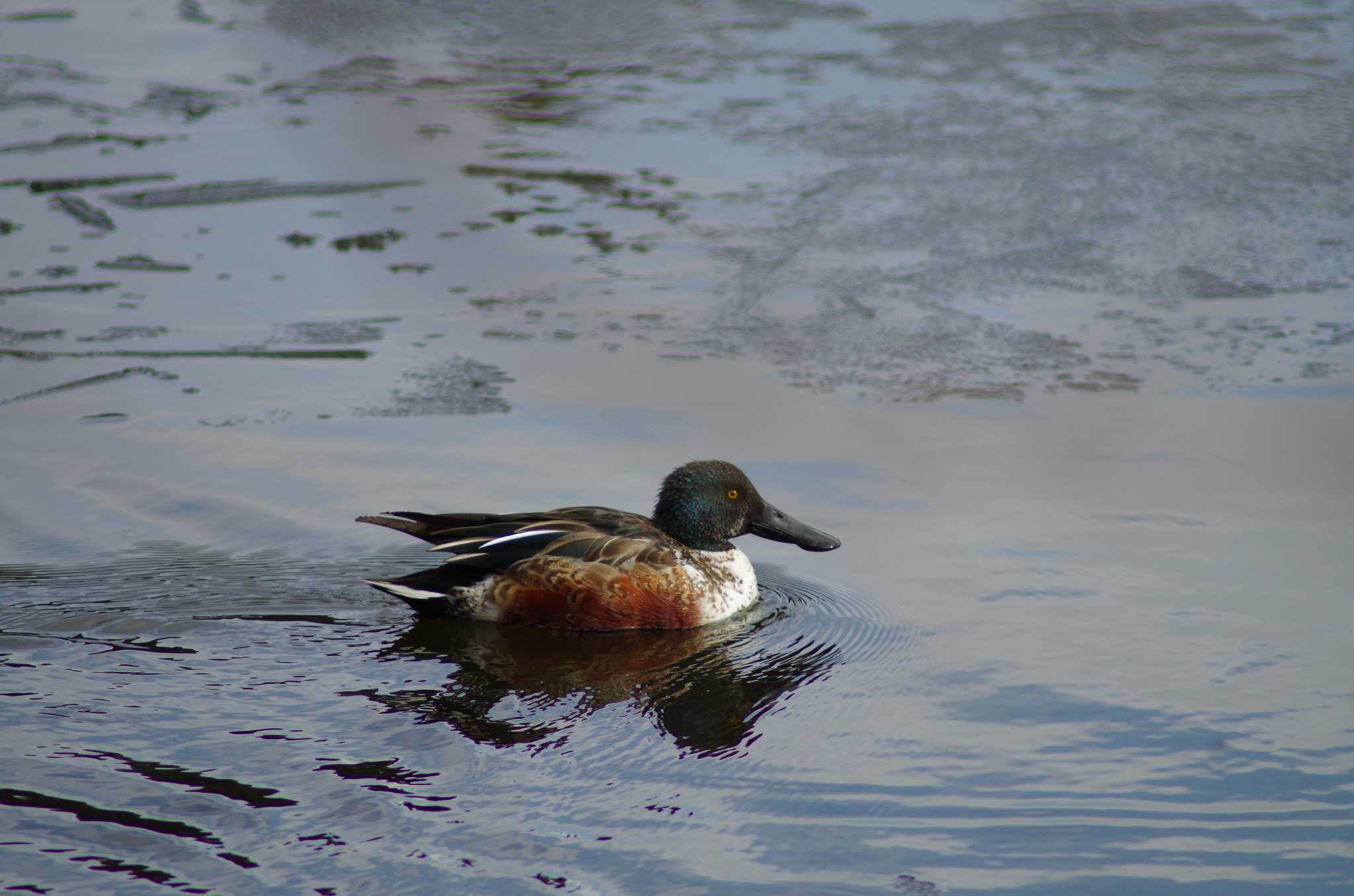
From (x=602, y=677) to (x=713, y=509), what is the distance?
123 centimetres

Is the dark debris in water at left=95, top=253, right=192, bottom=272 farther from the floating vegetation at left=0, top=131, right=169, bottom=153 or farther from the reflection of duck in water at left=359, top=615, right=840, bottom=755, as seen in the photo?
the reflection of duck in water at left=359, top=615, right=840, bottom=755

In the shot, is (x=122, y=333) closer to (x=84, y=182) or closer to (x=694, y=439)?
(x=84, y=182)

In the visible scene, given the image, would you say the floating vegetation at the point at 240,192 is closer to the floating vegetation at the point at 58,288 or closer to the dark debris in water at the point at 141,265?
the dark debris in water at the point at 141,265

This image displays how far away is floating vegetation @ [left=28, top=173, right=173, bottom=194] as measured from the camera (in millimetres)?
11188

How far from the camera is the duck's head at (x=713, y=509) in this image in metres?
6.60

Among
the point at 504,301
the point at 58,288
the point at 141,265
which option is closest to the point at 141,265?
the point at 141,265

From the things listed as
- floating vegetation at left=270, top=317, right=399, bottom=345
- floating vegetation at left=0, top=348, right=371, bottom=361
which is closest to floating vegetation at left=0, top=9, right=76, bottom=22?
floating vegetation at left=0, top=348, right=371, bottom=361

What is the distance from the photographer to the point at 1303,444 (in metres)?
7.43

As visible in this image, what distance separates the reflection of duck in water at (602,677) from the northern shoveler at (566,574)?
0.07 meters

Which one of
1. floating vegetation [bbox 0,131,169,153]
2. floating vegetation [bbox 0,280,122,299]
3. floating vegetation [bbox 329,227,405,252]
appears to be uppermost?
floating vegetation [bbox 0,131,169,153]

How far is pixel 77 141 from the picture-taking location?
12.2 metres

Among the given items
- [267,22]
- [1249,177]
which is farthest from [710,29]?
[1249,177]

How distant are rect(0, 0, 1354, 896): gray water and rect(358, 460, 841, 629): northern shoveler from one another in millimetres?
160

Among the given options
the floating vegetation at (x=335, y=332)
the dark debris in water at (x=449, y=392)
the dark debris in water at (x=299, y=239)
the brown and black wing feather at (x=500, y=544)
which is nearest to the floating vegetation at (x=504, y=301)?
the floating vegetation at (x=335, y=332)
